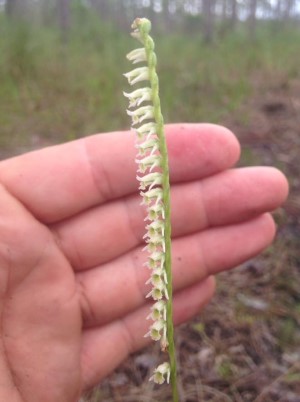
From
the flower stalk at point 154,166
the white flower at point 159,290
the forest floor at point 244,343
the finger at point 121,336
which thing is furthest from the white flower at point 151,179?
the forest floor at point 244,343

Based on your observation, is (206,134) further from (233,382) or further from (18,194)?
(233,382)

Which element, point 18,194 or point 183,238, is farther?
point 183,238

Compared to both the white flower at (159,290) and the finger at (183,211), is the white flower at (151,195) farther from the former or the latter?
the finger at (183,211)

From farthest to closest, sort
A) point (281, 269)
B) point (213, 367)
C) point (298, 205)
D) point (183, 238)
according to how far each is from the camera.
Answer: point (298, 205), point (281, 269), point (213, 367), point (183, 238)

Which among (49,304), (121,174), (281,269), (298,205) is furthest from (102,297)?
(298,205)

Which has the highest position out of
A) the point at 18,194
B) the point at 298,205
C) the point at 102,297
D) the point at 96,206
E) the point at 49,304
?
the point at 18,194

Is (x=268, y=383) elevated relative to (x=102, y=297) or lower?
lower

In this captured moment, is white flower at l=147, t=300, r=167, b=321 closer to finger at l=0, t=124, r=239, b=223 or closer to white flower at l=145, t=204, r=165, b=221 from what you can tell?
white flower at l=145, t=204, r=165, b=221
